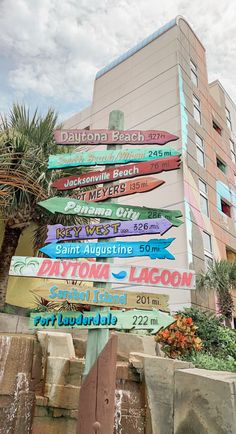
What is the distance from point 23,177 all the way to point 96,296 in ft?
18.8

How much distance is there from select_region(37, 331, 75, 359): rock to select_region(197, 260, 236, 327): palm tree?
32.1 feet

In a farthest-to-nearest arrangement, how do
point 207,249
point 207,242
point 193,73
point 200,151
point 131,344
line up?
point 193,73 < point 200,151 < point 207,242 < point 207,249 < point 131,344

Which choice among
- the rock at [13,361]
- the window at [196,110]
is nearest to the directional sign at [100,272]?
the rock at [13,361]

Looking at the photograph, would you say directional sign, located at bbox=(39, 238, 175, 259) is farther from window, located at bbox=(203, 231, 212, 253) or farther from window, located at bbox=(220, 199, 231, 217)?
window, located at bbox=(220, 199, 231, 217)

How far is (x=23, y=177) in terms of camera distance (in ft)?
29.0

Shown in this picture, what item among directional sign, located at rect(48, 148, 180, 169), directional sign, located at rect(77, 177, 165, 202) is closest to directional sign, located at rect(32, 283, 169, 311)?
directional sign, located at rect(77, 177, 165, 202)

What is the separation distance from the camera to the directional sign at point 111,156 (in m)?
4.66

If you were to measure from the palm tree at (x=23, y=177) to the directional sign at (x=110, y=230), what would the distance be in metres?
4.55

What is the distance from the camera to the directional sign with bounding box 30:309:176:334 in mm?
3758

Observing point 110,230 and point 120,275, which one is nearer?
point 120,275

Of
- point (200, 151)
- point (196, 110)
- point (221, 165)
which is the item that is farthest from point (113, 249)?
point (221, 165)

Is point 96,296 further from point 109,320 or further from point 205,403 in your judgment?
point 205,403

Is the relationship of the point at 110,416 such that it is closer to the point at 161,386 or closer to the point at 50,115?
the point at 161,386

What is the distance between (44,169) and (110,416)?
742cm
